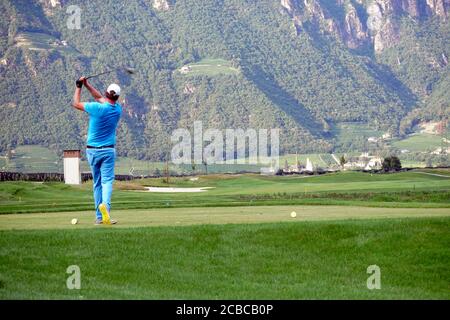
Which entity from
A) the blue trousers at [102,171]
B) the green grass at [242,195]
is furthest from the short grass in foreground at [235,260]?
the green grass at [242,195]

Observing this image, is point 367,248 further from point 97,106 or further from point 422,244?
point 97,106

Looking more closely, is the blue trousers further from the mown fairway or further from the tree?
the tree

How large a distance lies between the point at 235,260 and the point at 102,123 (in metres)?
5.75

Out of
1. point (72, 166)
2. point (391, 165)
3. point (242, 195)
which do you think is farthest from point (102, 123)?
point (391, 165)

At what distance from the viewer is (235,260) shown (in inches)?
748

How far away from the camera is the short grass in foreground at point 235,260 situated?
16.9 metres

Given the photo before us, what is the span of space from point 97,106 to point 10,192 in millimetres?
46581

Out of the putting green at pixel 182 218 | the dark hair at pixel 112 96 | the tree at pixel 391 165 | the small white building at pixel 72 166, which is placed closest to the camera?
the putting green at pixel 182 218

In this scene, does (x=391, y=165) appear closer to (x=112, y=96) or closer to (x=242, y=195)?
(x=242, y=195)

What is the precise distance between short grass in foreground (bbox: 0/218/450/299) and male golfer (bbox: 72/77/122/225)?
2.37m

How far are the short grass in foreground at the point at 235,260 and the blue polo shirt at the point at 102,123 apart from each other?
2.97 meters

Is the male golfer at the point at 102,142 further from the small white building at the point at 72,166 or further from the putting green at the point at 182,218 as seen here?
the small white building at the point at 72,166

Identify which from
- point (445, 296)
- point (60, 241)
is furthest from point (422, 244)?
point (60, 241)

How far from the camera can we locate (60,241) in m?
19.6
